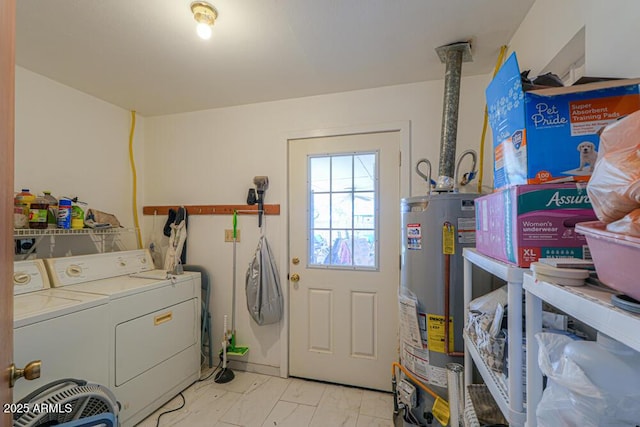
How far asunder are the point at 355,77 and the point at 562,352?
6.61 feet

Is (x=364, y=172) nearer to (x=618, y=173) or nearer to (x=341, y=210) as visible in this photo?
(x=341, y=210)

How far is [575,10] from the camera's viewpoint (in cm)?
107

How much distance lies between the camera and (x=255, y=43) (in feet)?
5.52

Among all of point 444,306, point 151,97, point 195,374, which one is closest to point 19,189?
point 151,97

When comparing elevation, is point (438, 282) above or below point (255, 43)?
below

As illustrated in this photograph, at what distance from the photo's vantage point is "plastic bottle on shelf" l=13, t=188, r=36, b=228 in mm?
1755

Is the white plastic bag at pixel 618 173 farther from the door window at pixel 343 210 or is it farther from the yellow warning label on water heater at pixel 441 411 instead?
the door window at pixel 343 210

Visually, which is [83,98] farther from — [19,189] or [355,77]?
[355,77]

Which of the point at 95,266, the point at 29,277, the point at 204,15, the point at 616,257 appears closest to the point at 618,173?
the point at 616,257

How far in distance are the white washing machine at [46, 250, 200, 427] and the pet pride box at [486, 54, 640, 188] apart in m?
2.15

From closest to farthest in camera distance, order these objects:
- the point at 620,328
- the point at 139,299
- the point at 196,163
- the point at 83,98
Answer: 1. the point at 620,328
2. the point at 139,299
3. the point at 83,98
4. the point at 196,163

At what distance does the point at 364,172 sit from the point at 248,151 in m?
1.07

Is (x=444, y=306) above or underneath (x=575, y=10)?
underneath

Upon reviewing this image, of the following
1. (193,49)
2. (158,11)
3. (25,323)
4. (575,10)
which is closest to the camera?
(575,10)
